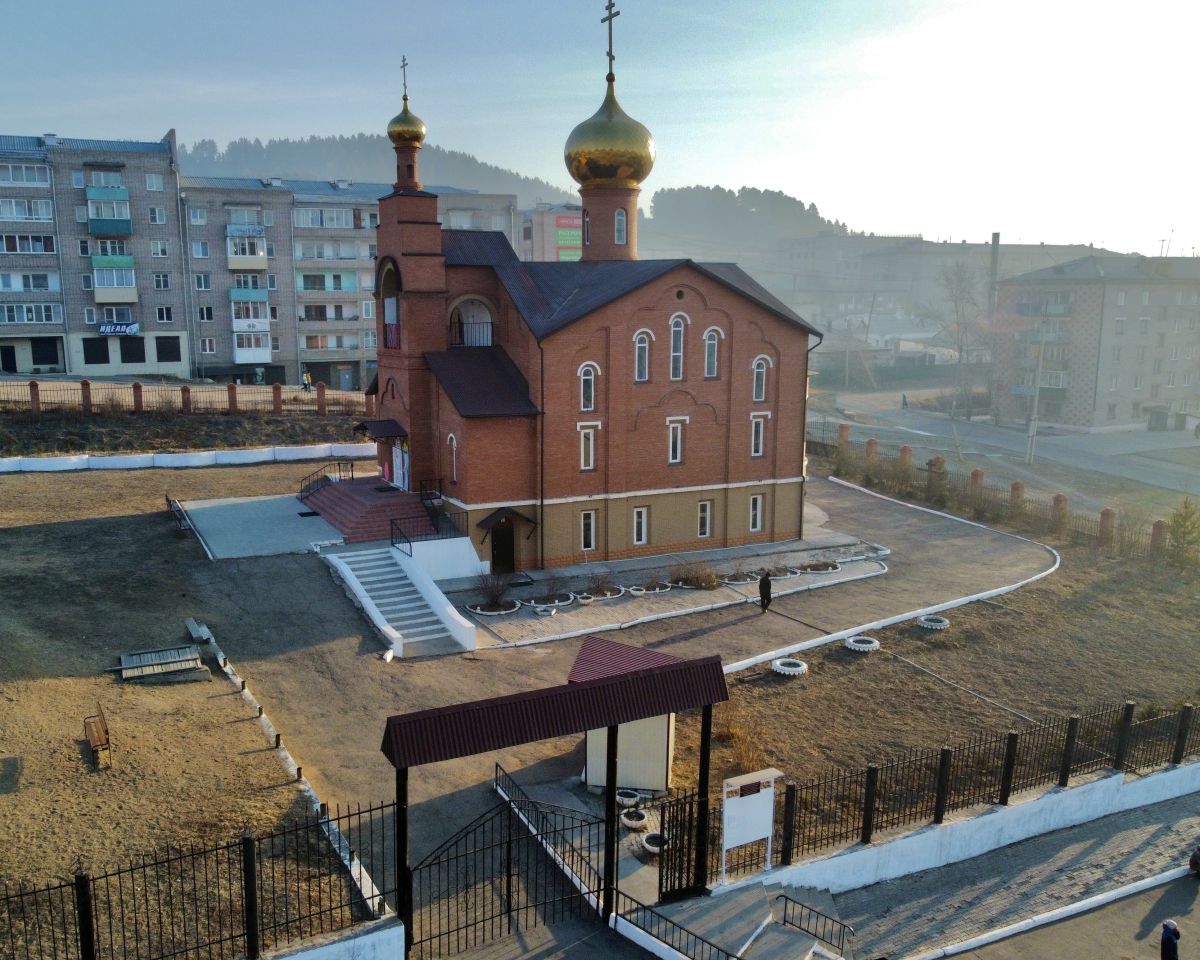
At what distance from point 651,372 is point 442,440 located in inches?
226

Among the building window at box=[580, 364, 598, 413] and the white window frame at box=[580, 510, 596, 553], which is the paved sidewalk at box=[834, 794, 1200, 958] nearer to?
the white window frame at box=[580, 510, 596, 553]

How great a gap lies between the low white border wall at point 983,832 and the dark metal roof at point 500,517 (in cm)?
1309

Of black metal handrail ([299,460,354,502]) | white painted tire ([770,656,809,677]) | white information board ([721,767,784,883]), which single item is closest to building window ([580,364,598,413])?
black metal handrail ([299,460,354,502])

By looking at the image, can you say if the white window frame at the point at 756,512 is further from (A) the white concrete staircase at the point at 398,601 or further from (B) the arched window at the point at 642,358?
(A) the white concrete staircase at the point at 398,601

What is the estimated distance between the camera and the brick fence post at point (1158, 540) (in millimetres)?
28922

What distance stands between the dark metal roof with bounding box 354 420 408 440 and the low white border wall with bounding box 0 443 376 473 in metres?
8.60

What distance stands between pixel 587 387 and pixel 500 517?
4.03 meters

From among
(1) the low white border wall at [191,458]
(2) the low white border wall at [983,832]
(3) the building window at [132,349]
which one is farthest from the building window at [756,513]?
(3) the building window at [132,349]

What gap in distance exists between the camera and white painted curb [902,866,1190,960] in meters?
11.9

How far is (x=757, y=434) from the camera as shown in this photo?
27.7 metres

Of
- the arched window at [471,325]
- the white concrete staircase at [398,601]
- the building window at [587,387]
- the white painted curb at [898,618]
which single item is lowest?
the white painted curb at [898,618]

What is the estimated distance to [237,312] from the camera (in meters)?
54.1

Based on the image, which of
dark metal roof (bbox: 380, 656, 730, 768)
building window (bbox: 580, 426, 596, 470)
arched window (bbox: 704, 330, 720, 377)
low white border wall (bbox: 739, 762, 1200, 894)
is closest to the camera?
dark metal roof (bbox: 380, 656, 730, 768)

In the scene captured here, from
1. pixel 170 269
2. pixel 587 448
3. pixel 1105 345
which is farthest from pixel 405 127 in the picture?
pixel 1105 345
